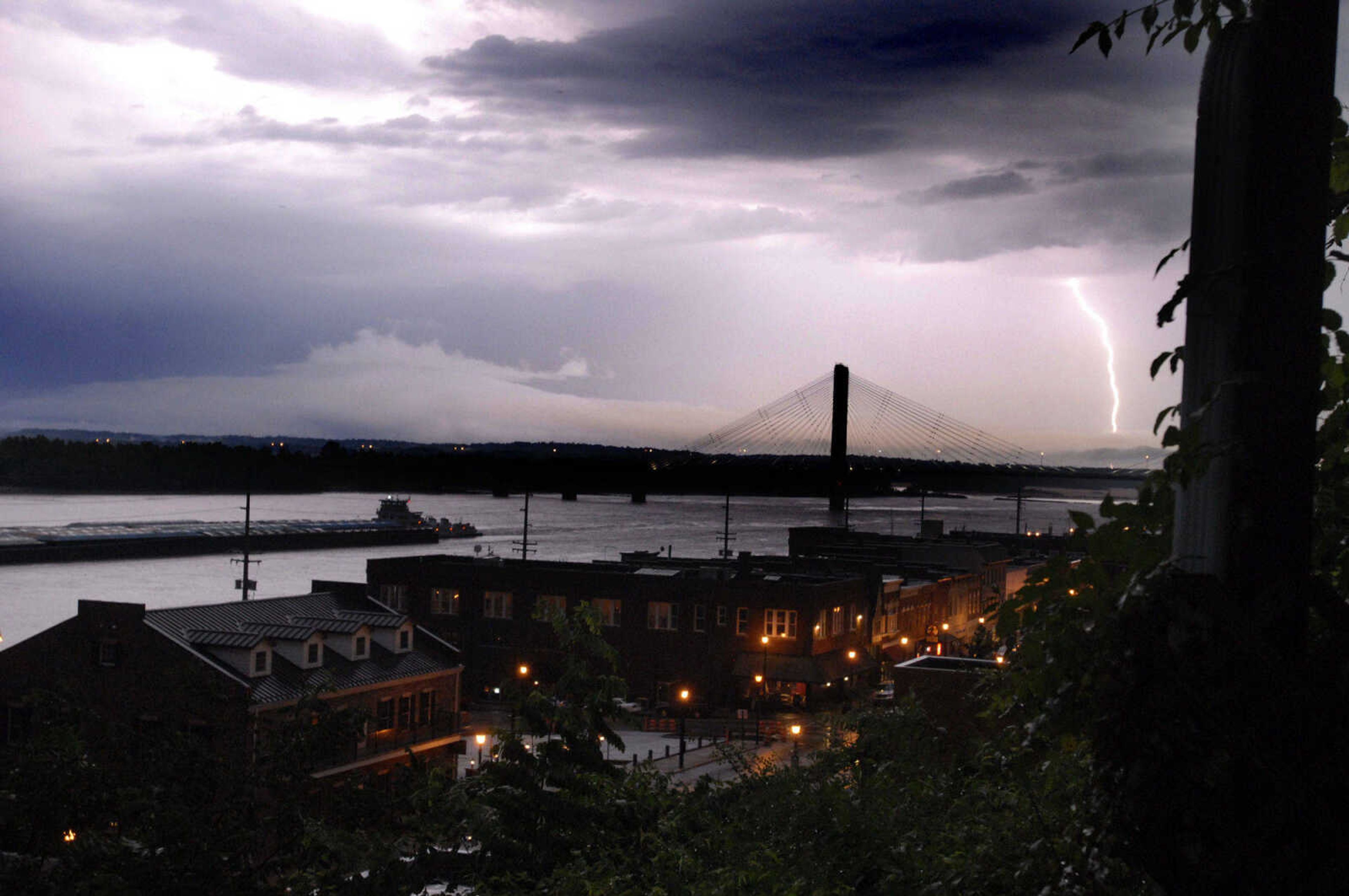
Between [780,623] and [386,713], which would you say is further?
[780,623]

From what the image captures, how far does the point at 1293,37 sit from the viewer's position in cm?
222

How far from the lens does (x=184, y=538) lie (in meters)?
110

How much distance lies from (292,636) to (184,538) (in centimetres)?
9071

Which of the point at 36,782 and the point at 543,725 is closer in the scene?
the point at 36,782

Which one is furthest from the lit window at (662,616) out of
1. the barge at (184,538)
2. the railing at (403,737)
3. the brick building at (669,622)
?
the barge at (184,538)

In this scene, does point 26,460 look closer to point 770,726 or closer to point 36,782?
point 770,726

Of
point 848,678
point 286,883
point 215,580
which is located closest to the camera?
point 286,883

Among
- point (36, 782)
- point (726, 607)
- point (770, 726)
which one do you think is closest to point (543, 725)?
point (36, 782)

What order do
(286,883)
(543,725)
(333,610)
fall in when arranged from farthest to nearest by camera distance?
(333,610) < (543,725) < (286,883)

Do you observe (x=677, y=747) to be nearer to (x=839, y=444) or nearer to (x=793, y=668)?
(x=793, y=668)

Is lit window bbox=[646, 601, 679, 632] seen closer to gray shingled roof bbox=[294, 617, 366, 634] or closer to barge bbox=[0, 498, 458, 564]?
gray shingled roof bbox=[294, 617, 366, 634]

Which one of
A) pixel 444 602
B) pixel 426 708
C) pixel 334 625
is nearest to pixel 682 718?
pixel 426 708

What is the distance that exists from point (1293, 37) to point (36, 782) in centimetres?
1054

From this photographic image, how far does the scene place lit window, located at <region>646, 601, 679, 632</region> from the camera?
134 ft
